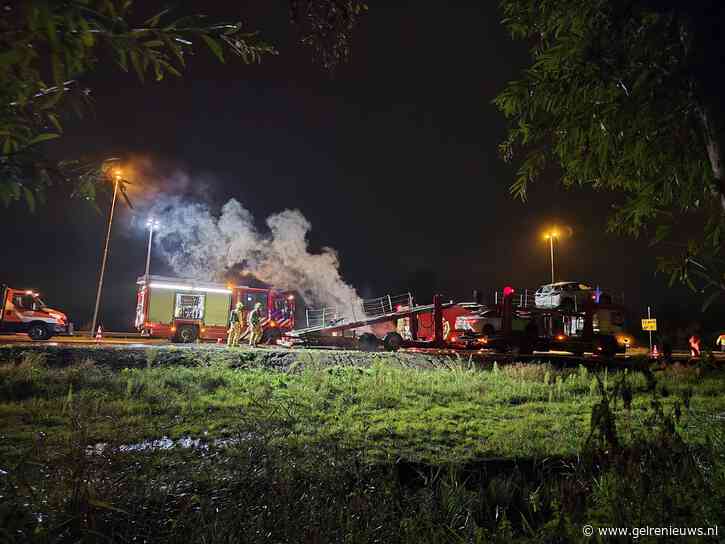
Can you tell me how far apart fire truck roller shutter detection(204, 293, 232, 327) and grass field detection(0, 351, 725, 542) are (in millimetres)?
11926

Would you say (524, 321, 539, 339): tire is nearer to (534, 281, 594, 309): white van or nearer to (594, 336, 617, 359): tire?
(534, 281, 594, 309): white van

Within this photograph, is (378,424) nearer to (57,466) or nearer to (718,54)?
(57,466)

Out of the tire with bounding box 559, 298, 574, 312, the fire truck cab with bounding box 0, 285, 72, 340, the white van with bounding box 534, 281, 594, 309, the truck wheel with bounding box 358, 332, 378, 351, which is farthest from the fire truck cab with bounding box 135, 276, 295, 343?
the tire with bounding box 559, 298, 574, 312

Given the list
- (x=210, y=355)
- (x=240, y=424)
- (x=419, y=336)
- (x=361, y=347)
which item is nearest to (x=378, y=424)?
(x=240, y=424)

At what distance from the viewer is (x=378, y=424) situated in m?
6.64

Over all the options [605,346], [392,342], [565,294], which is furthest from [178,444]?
[605,346]

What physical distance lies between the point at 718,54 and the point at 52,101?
2955 millimetres

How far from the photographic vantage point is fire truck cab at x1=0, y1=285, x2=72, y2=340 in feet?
57.9

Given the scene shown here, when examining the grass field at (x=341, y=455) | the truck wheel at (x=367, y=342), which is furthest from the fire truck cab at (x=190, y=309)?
the grass field at (x=341, y=455)

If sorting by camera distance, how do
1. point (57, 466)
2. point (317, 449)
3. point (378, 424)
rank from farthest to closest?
point (378, 424)
point (317, 449)
point (57, 466)

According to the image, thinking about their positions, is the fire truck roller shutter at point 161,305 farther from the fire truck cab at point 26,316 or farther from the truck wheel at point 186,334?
the fire truck cab at point 26,316

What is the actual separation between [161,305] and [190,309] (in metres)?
1.44

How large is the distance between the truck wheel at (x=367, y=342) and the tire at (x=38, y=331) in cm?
1389

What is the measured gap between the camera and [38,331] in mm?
18172
